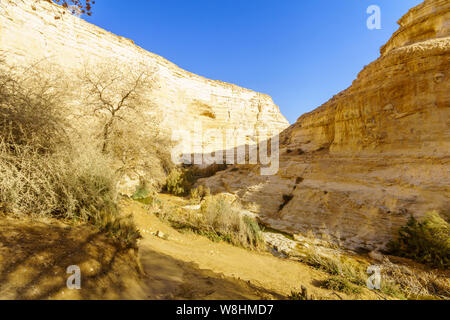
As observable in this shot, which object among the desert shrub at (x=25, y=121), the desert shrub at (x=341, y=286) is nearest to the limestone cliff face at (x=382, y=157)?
the desert shrub at (x=341, y=286)

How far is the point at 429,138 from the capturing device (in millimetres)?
5738

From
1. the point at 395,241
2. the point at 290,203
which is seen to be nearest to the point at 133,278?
the point at 395,241

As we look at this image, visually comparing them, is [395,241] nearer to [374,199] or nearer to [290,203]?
[374,199]

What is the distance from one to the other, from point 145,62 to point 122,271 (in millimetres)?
18142

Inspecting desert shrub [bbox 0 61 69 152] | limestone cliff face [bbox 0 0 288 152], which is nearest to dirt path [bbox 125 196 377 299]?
desert shrub [bbox 0 61 69 152]

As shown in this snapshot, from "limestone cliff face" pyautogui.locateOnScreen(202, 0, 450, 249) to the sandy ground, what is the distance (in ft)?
10.1

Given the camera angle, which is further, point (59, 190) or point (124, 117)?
point (124, 117)

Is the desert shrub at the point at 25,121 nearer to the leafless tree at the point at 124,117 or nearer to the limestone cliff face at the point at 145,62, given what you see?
the limestone cliff face at the point at 145,62

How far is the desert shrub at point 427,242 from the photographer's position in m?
3.79

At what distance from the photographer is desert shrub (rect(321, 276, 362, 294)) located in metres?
2.87

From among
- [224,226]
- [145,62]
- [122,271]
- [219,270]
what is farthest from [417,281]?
[145,62]

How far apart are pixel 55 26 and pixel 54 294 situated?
712 inches

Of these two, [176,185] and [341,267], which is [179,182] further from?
[341,267]

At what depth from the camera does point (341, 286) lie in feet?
9.82
